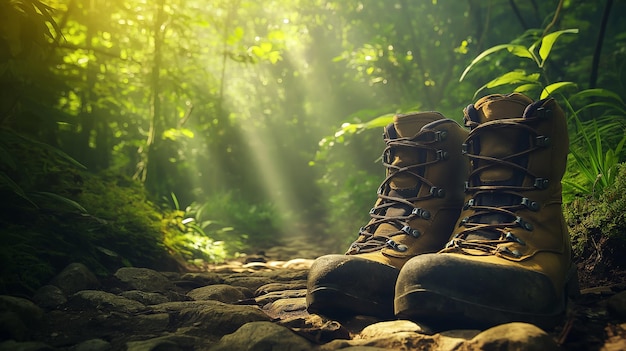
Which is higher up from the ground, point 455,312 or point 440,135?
Answer: point 440,135

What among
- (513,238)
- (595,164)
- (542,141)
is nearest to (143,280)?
(513,238)

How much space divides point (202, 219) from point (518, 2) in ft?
16.3

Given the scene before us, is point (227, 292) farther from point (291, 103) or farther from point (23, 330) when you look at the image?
point (291, 103)

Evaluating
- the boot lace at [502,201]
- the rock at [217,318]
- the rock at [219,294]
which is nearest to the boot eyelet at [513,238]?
the boot lace at [502,201]

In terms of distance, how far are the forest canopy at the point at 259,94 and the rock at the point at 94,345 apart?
0.94 metres

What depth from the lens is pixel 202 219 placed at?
7.43 metres

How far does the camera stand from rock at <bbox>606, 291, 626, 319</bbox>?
1.87 metres

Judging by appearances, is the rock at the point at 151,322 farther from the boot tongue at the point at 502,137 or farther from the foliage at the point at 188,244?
the foliage at the point at 188,244

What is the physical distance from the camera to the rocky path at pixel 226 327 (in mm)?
1751

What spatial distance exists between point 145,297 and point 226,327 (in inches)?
27.7

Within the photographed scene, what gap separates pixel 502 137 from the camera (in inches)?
94.3

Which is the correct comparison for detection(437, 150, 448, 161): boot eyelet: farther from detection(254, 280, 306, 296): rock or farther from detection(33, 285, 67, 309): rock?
detection(33, 285, 67, 309): rock

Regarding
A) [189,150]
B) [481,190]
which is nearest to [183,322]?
[481,190]

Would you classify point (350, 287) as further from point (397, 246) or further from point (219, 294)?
point (219, 294)
